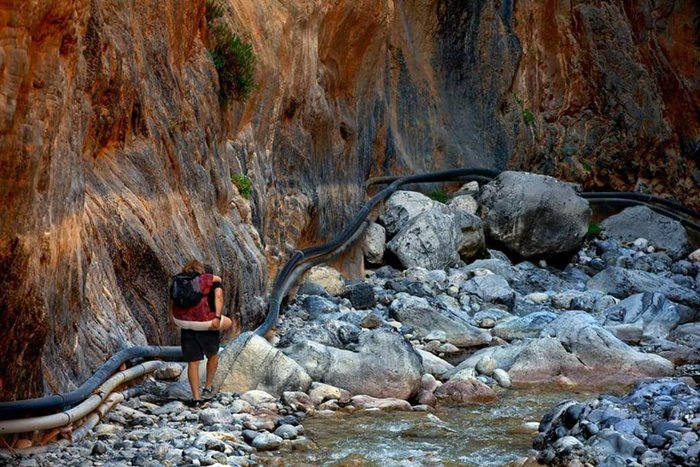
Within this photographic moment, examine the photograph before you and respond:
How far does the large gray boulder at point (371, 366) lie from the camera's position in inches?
398

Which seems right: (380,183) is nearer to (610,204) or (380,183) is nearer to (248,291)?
(610,204)

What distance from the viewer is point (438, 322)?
15062 millimetres

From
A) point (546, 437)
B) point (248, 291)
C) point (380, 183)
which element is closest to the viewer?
point (546, 437)

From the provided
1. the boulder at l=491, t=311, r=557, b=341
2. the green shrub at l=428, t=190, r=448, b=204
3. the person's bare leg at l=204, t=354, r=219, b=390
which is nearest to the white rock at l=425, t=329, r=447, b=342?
the boulder at l=491, t=311, r=557, b=341

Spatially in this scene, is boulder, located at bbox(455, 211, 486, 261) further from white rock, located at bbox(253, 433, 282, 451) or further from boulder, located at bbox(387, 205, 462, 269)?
white rock, located at bbox(253, 433, 282, 451)

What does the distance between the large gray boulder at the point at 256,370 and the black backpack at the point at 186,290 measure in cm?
115

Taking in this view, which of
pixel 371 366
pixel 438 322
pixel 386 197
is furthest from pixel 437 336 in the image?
pixel 386 197

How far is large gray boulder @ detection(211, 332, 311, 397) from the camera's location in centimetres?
942

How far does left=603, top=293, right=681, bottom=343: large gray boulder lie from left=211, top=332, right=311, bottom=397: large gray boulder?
301 inches

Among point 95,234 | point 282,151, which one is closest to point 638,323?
point 282,151

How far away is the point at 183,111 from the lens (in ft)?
37.3

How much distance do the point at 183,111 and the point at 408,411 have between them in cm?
428

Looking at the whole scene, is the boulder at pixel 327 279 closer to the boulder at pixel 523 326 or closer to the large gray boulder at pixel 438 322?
the large gray boulder at pixel 438 322

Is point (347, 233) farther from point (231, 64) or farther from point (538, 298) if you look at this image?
point (231, 64)
